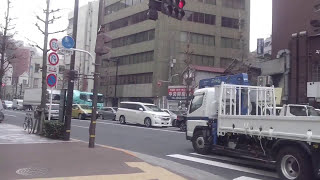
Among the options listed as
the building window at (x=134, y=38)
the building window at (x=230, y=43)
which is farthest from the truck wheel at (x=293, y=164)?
the building window at (x=230, y=43)

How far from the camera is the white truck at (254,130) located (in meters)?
8.49

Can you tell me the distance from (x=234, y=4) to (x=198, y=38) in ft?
31.2

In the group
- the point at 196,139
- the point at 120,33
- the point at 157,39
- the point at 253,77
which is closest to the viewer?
the point at 196,139

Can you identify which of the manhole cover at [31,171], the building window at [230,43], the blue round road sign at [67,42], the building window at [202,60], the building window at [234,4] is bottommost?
the manhole cover at [31,171]

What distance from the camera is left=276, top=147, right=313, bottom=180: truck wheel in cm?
847

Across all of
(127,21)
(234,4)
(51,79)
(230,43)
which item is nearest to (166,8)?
(51,79)

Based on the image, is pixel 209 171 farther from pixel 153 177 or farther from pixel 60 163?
pixel 60 163

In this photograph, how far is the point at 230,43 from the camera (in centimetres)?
6181

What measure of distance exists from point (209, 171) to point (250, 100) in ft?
11.3

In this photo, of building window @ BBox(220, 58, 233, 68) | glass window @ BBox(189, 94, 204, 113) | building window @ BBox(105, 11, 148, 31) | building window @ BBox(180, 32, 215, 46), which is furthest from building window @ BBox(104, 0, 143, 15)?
glass window @ BBox(189, 94, 204, 113)

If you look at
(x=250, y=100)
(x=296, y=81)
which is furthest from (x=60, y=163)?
(x=296, y=81)

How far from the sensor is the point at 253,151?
10.9m

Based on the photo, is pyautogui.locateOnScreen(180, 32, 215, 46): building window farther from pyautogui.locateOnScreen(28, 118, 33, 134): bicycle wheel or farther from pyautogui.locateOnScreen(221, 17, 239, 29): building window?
pyautogui.locateOnScreen(28, 118, 33, 134): bicycle wheel

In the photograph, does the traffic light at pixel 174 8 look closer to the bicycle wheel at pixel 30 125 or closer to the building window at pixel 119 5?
the bicycle wheel at pixel 30 125
